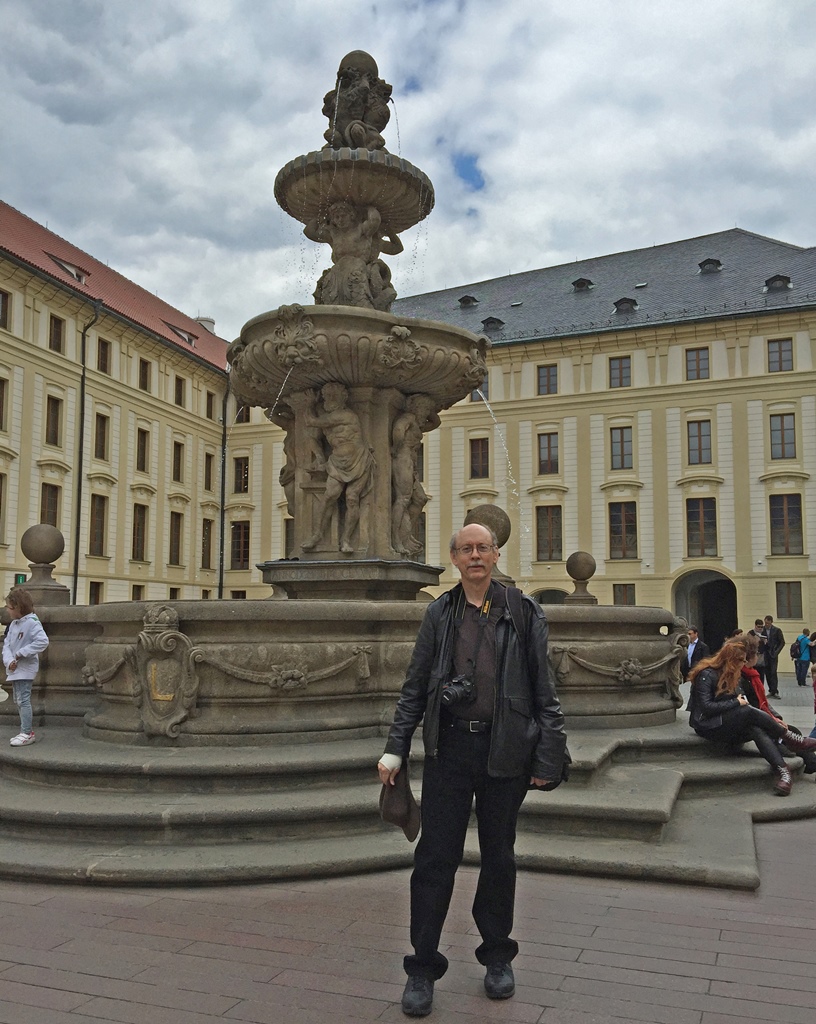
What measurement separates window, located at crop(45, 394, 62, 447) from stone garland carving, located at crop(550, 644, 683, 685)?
101 ft

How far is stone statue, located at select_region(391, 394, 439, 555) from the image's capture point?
391 inches

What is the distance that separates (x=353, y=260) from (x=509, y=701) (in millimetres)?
8005

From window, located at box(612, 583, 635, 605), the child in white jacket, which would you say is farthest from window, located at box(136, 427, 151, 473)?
the child in white jacket

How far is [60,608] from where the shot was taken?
27.5ft

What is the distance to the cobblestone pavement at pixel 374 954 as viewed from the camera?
3.43m

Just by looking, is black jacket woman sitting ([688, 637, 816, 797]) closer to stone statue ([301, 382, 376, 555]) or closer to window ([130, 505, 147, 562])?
stone statue ([301, 382, 376, 555])

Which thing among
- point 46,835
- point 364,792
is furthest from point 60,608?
point 364,792

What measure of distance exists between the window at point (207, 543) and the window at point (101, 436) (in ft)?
24.3

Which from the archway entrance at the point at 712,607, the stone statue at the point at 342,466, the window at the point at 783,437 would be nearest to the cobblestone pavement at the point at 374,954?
the stone statue at the point at 342,466

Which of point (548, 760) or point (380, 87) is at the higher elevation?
point (380, 87)

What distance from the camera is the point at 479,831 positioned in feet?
12.0

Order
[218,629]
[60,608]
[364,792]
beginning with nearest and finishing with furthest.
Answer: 1. [364,792]
2. [218,629]
3. [60,608]

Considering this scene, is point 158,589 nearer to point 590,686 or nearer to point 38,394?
point 38,394

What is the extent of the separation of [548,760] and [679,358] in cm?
3750
